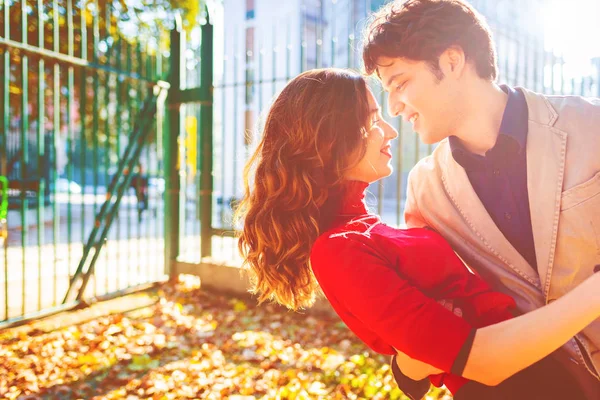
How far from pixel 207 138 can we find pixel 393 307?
4.82 m

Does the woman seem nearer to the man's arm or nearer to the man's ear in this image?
the man's arm

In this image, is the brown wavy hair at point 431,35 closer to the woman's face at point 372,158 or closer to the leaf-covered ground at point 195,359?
the woman's face at point 372,158

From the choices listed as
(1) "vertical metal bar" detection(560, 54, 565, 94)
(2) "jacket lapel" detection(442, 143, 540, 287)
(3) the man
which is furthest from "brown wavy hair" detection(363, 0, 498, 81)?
(1) "vertical metal bar" detection(560, 54, 565, 94)

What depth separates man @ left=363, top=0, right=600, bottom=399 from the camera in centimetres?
163

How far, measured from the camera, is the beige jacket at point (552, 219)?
1620 mm

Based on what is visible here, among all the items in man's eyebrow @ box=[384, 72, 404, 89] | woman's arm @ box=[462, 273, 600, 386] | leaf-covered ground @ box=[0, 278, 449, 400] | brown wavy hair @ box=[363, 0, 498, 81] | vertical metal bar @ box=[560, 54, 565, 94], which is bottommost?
leaf-covered ground @ box=[0, 278, 449, 400]

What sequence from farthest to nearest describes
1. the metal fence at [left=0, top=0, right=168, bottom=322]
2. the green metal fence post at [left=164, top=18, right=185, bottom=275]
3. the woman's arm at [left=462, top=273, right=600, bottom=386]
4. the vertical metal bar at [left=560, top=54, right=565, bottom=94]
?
the green metal fence post at [left=164, top=18, right=185, bottom=275] < the vertical metal bar at [left=560, top=54, right=565, bottom=94] < the metal fence at [left=0, top=0, right=168, bottom=322] < the woman's arm at [left=462, top=273, right=600, bottom=386]

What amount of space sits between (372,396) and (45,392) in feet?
7.21

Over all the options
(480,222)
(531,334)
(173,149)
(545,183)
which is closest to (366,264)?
(531,334)

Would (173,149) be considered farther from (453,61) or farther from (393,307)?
(393,307)

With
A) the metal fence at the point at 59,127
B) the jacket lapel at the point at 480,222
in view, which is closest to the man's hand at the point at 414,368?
the jacket lapel at the point at 480,222

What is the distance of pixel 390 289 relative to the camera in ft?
4.27

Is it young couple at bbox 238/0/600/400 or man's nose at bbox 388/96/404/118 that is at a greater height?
man's nose at bbox 388/96/404/118

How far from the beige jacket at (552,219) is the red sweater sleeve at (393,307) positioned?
0.53 meters
